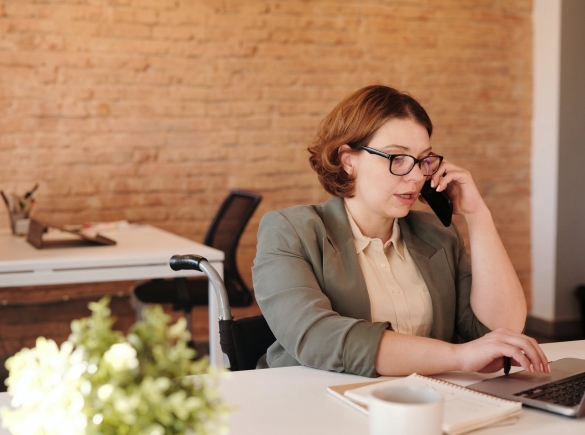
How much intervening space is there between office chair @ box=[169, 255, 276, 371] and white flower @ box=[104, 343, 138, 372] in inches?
38.1

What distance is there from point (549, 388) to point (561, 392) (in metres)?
0.03

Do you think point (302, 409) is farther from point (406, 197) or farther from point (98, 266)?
point (98, 266)

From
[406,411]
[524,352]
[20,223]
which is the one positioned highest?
[406,411]

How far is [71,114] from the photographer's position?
4.00 metres

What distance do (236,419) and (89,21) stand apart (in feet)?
11.4

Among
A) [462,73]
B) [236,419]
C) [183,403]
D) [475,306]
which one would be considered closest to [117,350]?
[183,403]

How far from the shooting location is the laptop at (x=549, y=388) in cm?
104

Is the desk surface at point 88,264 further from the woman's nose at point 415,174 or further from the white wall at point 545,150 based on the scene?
the white wall at point 545,150

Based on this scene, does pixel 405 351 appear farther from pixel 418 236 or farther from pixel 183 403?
pixel 183 403

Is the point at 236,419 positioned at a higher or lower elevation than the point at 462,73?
lower

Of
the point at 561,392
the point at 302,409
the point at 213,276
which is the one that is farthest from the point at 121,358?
the point at 213,276

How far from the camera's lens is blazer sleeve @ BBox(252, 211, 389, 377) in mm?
1270

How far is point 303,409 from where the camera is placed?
42.1 inches

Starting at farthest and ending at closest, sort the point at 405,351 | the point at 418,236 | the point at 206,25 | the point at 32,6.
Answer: the point at 206,25 → the point at 32,6 → the point at 418,236 → the point at 405,351
